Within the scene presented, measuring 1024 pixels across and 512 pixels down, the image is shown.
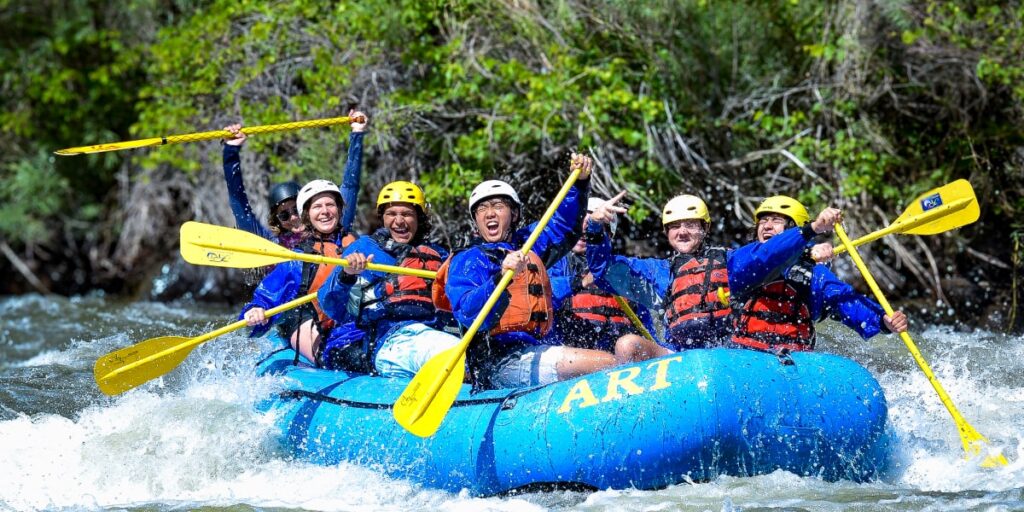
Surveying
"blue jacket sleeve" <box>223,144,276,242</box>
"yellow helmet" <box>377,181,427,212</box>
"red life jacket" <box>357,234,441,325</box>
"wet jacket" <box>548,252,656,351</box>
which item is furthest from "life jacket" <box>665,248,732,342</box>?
"blue jacket sleeve" <box>223,144,276,242</box>

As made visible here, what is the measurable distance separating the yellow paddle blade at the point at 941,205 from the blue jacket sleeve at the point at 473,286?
1895mm

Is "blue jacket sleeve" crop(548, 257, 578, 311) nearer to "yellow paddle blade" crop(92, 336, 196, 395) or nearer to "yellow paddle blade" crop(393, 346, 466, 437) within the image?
"yellow paddle blade" crop(393, 346, 466, 437)

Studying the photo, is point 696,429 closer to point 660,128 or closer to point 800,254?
point 800,254

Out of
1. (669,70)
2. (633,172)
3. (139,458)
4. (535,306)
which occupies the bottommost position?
(139,458)

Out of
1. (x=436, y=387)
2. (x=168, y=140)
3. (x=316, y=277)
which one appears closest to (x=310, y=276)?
(x=316, y=277)

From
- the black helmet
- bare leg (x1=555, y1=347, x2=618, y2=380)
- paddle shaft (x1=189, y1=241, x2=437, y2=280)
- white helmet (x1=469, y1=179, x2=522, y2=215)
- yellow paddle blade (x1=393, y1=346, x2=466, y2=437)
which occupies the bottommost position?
yellow paddle blade (x1=393, y1=346, x2=466, y2=437)

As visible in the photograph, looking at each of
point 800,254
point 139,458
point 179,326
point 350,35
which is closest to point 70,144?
point 179,326

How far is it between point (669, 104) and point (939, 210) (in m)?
3.57

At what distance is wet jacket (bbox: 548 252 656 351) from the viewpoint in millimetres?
6047

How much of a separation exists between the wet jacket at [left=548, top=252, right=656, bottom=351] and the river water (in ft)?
4.40

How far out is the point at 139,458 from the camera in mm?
5531

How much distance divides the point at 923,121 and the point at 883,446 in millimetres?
4755

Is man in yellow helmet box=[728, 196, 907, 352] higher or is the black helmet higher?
the black helmet

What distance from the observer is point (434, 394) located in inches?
193
